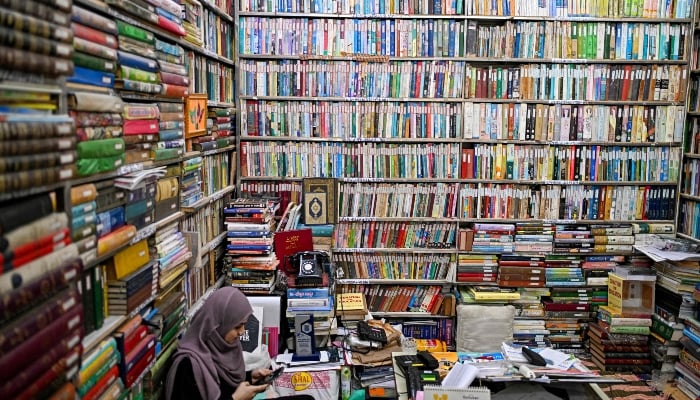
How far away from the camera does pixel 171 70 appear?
2.83 metres

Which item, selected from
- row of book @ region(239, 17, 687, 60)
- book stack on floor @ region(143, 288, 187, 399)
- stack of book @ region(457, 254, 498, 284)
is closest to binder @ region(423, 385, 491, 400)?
book stack on floor @ region(143, 288, 187, 399)

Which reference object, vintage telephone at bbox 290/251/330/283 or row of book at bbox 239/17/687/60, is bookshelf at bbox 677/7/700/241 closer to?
row of book at bbox 239/17/687/60

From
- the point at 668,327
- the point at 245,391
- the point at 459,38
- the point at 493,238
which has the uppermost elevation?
the point at 459,38

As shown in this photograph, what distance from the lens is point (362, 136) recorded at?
4777mm

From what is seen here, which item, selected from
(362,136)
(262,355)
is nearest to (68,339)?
(262,355)

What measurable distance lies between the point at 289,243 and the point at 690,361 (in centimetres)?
311

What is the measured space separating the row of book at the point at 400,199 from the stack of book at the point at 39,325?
10.3 ft

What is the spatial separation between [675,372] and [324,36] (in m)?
3.82

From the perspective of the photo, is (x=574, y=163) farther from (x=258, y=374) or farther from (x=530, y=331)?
(x=258, y=374)

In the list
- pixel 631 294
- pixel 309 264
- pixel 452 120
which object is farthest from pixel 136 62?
pixel 631 294

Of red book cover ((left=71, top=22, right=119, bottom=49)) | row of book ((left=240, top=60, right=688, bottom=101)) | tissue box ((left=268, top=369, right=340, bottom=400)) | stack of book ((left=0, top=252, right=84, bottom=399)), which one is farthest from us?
row of book ((left=240, top=60, right=688, bottom=101))

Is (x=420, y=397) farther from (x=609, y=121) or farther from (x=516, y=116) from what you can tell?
(x=609, y=121)

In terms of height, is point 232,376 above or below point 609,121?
A: below

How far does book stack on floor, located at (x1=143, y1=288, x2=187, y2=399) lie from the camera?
8.48 feet
